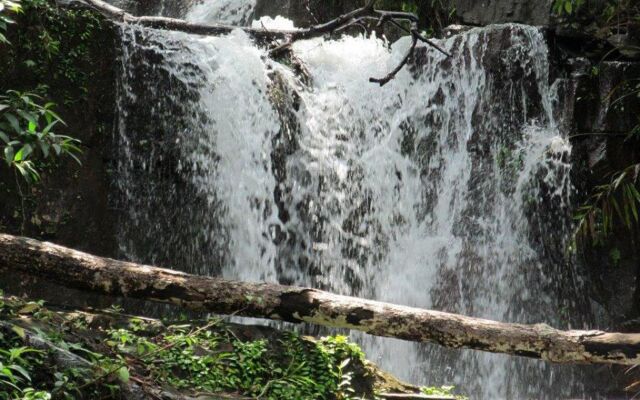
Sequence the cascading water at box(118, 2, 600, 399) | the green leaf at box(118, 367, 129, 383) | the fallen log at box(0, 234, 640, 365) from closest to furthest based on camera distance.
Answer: the green leaf at box(118, 367, 129, 383) < the fallen log at box(0, 234, 640, 365) < the cascading water at box(118, 2, 600, 399)

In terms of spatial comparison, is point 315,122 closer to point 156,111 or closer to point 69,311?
point 156,111

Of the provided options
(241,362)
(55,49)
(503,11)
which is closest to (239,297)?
(241,362)

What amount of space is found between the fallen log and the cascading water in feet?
8.24

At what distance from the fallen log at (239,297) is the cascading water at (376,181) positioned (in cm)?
251

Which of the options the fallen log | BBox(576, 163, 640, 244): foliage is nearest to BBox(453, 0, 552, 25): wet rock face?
BBox(576, 163, 640, 244): foliage

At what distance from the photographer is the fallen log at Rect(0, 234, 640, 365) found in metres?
5.07

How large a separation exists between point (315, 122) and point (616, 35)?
3.89m

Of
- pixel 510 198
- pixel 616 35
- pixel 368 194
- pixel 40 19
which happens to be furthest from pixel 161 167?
pixel 616 35

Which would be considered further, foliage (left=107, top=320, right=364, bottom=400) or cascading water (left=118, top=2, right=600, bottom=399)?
cascading water (left=118, top=2, right=600, bottom=399)

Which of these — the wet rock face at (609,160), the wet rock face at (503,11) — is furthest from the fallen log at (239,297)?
the wet rock face at (503,11)

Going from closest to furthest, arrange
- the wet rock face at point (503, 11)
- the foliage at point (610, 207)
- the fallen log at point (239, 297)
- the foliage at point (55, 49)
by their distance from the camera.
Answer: the fallen log at point (239, 297) → the foliage at point (610, 207) → the foliage at point (55, 49) → the wet rock face at point (503, 11)

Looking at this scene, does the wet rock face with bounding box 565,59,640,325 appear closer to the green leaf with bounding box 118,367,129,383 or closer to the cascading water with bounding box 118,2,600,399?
the cascading water with bounding box 118,2,600,399

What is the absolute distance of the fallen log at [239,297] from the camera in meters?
5.07

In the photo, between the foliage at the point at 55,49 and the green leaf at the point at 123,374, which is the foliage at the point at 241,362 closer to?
the green leaf at the point at 123,374
